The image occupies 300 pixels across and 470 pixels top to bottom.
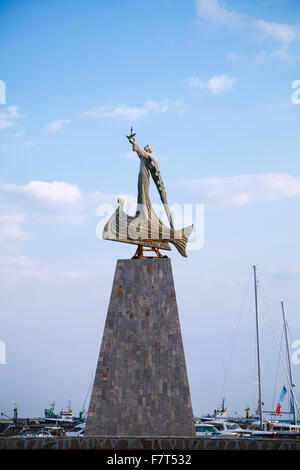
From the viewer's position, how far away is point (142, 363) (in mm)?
19781

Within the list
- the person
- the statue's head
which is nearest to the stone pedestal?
the person

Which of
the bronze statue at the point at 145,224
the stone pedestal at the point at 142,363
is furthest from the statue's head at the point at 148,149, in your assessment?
the stone pedestal at the point at 142,363

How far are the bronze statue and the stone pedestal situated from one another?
801mm

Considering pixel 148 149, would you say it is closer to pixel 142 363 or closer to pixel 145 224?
pixel 145 224

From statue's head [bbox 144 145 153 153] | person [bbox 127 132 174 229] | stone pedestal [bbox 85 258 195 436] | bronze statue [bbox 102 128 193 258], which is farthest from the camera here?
statue's head [bbox 144 145 153 153]

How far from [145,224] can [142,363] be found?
4.76m

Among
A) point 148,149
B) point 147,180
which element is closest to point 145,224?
point 147,180

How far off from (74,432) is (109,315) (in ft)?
30.3

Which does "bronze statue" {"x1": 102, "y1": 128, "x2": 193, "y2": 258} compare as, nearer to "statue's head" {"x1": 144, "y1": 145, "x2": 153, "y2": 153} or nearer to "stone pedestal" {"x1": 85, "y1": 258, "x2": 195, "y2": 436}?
"statue's head" {"x1": 144, "y1": 145, "x2": 153, "y2": 153}

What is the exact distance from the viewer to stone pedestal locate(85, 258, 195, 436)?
19188 mm

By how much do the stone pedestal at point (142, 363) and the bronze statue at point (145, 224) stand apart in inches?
31.5

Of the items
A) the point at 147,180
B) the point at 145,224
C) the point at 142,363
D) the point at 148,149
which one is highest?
the point at 148,149
